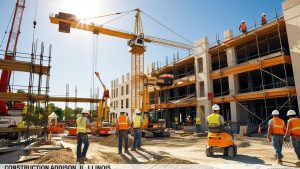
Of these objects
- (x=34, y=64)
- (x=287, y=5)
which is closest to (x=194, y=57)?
(x=287, y=5)

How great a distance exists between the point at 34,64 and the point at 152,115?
1154cm

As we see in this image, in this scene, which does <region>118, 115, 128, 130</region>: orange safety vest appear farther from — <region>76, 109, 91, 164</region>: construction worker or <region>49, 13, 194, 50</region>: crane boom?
<region>49, 13, 194, 50</region>: crane boom

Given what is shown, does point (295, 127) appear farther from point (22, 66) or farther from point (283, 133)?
point (22, 66)

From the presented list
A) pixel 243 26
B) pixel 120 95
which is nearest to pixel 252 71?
pixel 243 26

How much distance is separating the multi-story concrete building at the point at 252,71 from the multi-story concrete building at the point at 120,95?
14.5m

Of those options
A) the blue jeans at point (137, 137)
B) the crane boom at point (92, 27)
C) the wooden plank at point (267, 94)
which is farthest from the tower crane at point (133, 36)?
the blue jeans at point (137, 137)

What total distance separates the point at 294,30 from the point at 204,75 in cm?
988

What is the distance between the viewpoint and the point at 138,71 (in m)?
30.4

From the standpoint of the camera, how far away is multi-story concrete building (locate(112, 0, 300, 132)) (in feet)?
53.9

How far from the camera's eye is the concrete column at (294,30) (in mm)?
15676

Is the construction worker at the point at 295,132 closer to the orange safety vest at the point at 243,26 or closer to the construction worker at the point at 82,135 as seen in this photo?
the construction worker at the point at 82,135

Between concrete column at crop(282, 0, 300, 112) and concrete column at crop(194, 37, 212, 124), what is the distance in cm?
889

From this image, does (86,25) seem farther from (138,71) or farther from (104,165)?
(104,165)

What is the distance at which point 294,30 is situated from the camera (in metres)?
16.1
